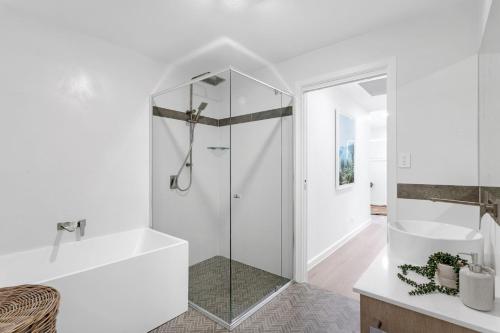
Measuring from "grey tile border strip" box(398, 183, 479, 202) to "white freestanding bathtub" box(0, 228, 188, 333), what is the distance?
1.90 metres

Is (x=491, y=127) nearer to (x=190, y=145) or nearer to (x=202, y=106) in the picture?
(x=202, y=106)

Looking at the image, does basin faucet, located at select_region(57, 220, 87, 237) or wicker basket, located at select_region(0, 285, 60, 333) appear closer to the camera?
wicker basket, located at select_region(0, 285, 60, 333)

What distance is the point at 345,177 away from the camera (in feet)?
12.9

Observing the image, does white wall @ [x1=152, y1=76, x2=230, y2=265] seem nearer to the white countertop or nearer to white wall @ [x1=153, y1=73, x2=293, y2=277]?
white wall @ [x1=153, y1=73, x2=293, y2=277]

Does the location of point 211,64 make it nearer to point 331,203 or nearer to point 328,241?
point 331,203

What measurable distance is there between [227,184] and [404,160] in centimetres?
149

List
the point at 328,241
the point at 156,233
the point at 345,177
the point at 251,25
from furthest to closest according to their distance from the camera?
1. the point at 345,177
2. the point at 328,241
3. the point at 156,233
4. the point at 251,25

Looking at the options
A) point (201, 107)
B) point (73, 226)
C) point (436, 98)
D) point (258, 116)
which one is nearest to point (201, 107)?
point (201, 107)

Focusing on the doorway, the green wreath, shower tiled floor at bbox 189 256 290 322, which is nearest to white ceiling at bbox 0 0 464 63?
the doorway

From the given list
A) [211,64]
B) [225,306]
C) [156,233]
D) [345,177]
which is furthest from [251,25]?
[345,177]

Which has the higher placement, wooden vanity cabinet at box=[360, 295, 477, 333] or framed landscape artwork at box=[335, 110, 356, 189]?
framed landscape artwork at box=[335, 110, 356, 189]

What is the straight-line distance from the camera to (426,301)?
35.1 inches

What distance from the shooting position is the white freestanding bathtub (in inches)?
61.2

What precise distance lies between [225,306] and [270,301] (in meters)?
0.47
